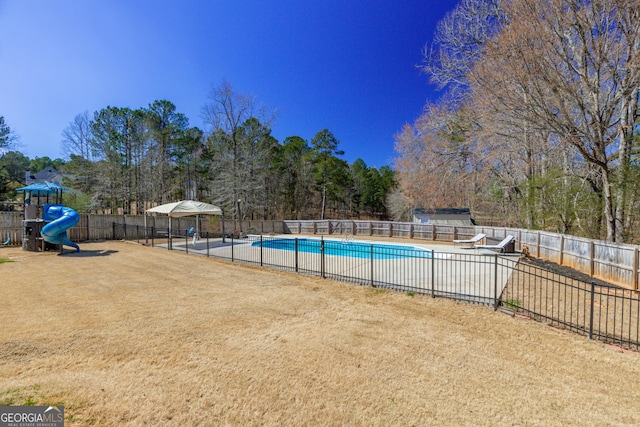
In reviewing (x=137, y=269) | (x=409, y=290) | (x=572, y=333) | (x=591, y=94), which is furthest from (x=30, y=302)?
(x=591, y=94)

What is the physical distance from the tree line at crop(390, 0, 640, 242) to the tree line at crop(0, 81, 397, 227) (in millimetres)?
15594

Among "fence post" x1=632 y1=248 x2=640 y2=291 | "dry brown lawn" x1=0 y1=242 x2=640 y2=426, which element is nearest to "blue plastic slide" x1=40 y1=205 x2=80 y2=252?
"dry brown lawn" x1=0 y1=242 x2=640 y2=426

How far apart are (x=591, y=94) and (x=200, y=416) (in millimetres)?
12173

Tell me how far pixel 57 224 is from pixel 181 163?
18.0 metres

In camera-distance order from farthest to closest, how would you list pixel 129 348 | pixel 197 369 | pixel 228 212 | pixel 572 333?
pixel 228 212 → pixel 572 333 → pixel 129 348 → pixel 197 369

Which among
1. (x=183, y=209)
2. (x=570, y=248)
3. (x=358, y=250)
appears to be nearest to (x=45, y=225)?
(x=183, y=209)

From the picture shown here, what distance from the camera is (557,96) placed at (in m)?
8.27

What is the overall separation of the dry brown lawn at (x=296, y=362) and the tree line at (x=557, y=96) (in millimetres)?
7120

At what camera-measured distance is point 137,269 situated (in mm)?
8242

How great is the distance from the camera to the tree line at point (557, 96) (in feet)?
26.6

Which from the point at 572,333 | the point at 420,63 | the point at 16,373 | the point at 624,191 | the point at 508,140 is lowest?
the point at 572,333

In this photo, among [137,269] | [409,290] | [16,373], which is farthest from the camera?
→ [137,269]

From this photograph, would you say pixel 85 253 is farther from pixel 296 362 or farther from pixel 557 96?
pixel 557 96

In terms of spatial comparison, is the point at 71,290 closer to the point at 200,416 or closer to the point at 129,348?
the point at 129,348
